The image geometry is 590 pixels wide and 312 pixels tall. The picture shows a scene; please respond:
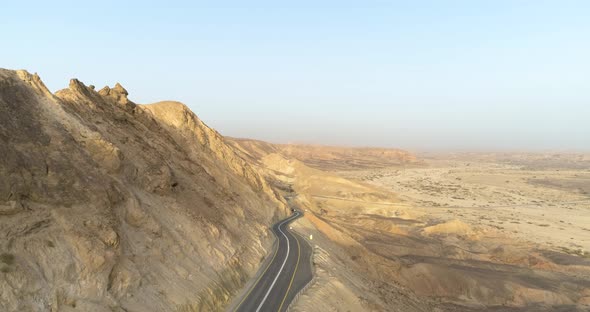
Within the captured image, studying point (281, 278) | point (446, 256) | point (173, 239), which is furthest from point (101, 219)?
point (446, 256)

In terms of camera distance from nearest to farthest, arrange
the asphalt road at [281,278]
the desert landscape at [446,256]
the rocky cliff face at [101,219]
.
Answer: the rocky cliff face at [101,219], the asphalt road at [281,278], the desert landscape at [446,256]

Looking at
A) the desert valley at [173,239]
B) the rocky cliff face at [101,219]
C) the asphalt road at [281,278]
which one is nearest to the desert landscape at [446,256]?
the desert valley at [173,239]

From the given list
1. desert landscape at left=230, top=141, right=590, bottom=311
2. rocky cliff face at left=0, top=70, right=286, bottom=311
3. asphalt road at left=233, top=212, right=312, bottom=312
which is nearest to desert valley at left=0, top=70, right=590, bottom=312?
rocky cliff face at left=0, top=70, right=286, bottom=311

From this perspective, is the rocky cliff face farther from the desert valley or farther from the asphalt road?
the asphalt road

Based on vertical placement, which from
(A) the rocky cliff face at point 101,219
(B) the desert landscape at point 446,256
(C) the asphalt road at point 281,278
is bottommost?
(B) the desert landscape at point 446,256

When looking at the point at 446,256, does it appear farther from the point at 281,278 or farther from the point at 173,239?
the point at 173,239

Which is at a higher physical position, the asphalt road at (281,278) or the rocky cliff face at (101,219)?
the rocky cliff face at (101,219)

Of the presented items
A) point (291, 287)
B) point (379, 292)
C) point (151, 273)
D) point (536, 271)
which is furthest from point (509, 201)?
point (151, 273)

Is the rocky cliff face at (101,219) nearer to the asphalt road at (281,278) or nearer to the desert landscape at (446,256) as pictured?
the asphalt road at (281,278)

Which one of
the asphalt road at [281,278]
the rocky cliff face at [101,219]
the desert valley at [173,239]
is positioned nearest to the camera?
the rocky cliff face at [101,219]
